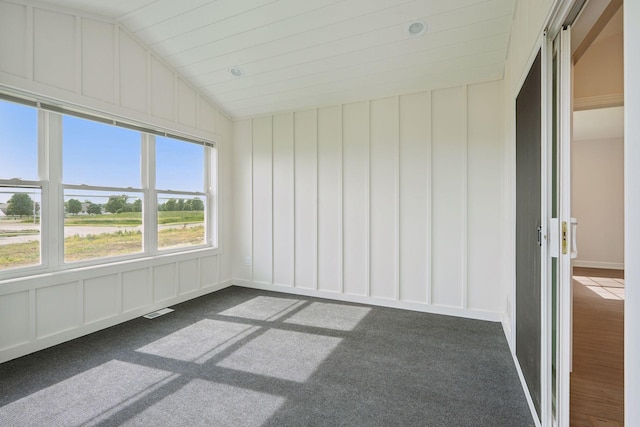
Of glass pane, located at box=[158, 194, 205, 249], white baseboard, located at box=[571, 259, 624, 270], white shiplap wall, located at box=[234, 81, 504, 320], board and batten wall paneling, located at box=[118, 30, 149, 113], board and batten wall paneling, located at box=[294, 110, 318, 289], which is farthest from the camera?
white baseboard, located at box=[571, 259, 624, 270]

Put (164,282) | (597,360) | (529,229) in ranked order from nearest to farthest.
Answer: (529,229) → (597,360) → (164,282)

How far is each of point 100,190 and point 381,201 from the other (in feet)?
10.2

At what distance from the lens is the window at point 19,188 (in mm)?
2514

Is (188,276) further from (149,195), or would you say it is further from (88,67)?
(88,67)

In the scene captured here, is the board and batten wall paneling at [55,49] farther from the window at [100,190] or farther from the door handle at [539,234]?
the door handle at [539,234]

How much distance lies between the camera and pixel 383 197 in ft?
12.4

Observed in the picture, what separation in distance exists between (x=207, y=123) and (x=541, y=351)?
14.2 feet

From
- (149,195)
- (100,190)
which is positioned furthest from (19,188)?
(149,195)

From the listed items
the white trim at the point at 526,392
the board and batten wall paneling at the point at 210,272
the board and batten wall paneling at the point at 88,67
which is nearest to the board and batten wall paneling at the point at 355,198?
the white trim at the point at 526,392

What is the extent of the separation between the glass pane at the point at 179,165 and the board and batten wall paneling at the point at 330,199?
1.73 metres

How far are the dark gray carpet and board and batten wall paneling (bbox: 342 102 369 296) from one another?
0.74 meters

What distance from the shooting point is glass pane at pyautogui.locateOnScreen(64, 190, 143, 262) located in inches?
117

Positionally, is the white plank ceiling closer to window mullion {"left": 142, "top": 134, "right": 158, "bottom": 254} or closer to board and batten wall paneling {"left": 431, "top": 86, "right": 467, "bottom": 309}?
board and batten wall paneling {"left": 431, "top": 86, "right": 467, "bottom": 309}

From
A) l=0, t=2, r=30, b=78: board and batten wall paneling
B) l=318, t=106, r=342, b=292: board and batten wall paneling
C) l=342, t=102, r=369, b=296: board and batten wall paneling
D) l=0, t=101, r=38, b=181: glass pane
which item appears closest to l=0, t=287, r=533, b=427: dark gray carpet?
l=342, t=102, r=369, b=296: board and batten wall paneling
